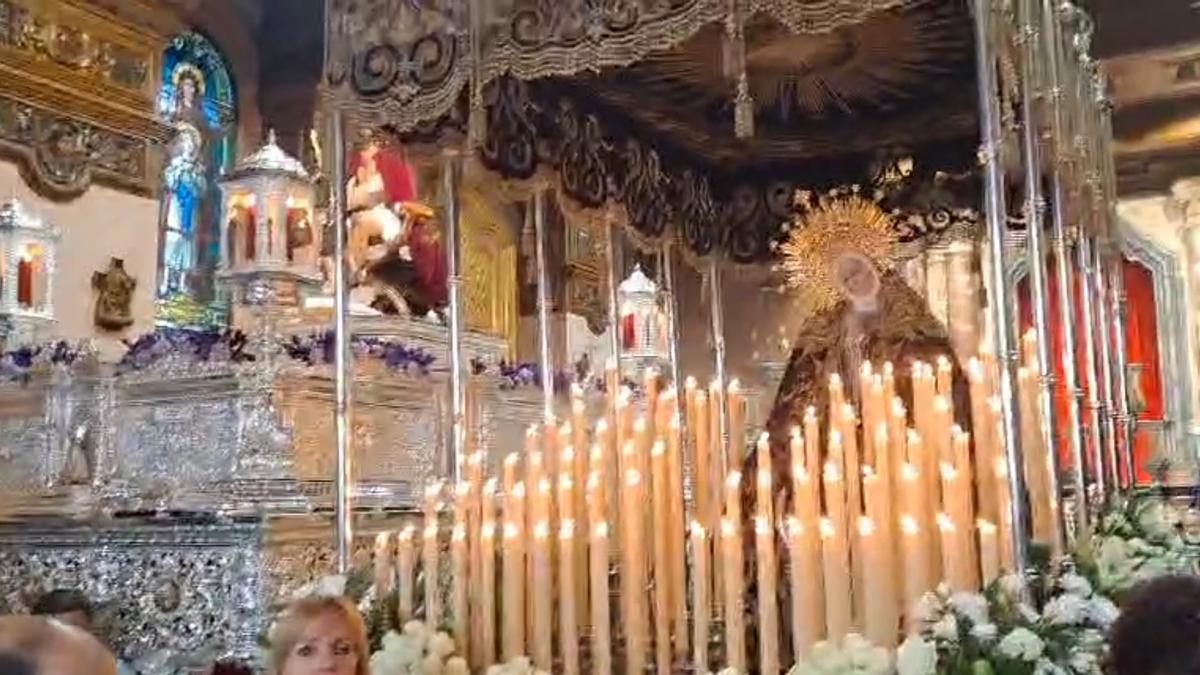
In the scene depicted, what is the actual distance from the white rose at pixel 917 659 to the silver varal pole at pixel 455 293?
2154mm

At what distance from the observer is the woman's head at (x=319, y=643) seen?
121 inches

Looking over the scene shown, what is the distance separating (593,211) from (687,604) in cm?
247

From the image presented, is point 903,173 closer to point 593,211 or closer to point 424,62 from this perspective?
point 593,211

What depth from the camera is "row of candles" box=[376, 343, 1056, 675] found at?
3445 millimetres

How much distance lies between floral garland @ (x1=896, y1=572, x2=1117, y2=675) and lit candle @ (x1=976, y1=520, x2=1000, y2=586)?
19cm

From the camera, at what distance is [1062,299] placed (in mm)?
5496

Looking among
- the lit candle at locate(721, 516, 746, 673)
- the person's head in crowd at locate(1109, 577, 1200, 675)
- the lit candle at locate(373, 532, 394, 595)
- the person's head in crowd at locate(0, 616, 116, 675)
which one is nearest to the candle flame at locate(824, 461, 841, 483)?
the lit candle at locate(721, 516, 746, 673)

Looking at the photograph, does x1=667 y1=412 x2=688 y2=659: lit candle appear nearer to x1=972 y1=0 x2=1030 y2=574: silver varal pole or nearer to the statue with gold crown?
x1=972 y1=0 x2=1030 y2=574: silver varal pole

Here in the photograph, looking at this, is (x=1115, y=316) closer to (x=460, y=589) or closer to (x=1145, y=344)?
(x=460, y=589)

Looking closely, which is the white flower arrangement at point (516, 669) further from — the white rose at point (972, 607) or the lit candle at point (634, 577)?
the white rose at point (972, 607)

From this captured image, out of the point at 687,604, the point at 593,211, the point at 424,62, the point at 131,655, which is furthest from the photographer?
the point at 131,655

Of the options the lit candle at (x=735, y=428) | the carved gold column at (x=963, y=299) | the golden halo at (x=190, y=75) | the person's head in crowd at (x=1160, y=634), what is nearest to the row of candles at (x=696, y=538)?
the lit candle at (x=735, y=428)

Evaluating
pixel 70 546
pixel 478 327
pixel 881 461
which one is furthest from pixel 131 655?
pixel 478 327

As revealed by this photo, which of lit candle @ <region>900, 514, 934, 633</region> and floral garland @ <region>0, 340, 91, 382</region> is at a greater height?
floral garland @ <region>0, 340, 91, 382</region>
